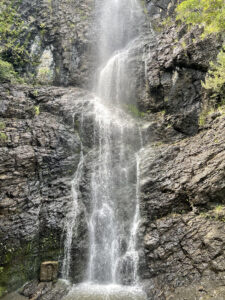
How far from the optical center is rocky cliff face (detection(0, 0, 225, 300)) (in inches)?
373

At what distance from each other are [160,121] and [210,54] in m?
5.34

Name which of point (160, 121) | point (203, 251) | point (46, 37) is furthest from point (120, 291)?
point (46, 37)

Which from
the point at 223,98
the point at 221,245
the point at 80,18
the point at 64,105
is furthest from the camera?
the point at 80,18

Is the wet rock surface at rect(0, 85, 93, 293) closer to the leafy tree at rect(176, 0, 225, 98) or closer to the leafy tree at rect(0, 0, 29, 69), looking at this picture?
the leafy tree at rect(0, 0, 29, 69)

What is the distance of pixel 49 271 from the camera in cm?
1038

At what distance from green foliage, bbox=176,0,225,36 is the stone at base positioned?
1680 cm

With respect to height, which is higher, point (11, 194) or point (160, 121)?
point (160, 121)

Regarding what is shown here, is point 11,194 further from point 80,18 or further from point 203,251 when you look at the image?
point 80,18

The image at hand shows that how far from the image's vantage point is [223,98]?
40.4 feet

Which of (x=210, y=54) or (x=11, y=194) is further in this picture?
(x=210, y=54)

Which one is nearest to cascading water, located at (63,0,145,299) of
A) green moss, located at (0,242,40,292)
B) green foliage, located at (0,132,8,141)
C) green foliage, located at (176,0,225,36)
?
green moss, located at (0,242,40,292)

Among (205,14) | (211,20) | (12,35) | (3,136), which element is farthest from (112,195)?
(12,35)

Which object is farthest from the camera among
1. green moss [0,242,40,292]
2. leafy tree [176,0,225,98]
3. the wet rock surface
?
leafy tree [176,0,225,98]

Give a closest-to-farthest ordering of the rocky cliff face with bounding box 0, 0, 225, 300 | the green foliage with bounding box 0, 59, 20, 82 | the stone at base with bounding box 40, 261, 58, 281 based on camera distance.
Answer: the rocky cliff face with bounding box 0, 0, 225, 300
the stone at base with bounding box 40, 261, 58, 281
the green foliage with bounding box 0, 59, 20, 82
